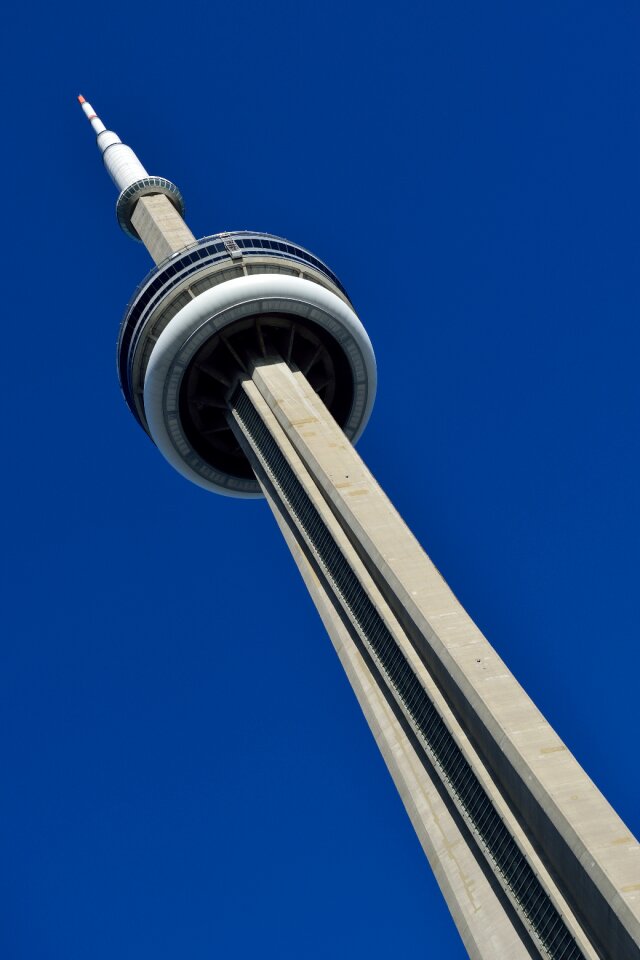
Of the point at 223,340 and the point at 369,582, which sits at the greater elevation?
the point at 223,340

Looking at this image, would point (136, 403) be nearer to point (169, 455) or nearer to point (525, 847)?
point (169, 455)

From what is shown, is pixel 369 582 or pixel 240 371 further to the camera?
pixel 240 371

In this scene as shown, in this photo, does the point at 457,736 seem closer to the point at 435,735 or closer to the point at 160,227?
the point at 435,735

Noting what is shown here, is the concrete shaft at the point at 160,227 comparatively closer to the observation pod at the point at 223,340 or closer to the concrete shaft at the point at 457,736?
the observation pod at the point at 223,340

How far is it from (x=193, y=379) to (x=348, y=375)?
1000 cm

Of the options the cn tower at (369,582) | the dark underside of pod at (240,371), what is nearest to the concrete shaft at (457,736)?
the cn tower at (369,582)

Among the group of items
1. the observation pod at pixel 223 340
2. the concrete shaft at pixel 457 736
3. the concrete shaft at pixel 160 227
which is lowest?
the concrete shaft at pixel 457 736

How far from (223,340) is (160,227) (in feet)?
58.5

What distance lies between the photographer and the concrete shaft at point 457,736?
28.6 m

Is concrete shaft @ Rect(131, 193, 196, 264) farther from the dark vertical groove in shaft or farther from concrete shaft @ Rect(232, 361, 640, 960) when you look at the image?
concrete shaft @ Rect(232, 361, 640, 960)

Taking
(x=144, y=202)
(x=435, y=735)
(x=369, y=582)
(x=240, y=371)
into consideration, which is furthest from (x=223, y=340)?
(x=435, y=735)

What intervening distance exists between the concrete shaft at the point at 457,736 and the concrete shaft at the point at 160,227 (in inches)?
860

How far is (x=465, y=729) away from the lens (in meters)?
35.9

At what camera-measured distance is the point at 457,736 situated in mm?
35562
